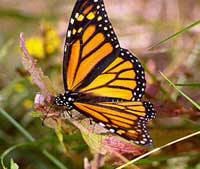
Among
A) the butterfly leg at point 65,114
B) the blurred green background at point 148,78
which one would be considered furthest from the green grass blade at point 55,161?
the butterfly leg at point 65,114

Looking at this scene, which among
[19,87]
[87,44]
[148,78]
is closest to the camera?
[87,44]

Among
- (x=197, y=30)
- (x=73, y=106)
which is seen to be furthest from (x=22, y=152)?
(x=197, y=30)

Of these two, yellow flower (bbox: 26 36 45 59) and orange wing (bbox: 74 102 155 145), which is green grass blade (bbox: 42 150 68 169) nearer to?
orange wing (bbox: 74 102 155 145)

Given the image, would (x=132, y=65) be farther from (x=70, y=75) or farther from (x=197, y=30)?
(x=197, y=30)

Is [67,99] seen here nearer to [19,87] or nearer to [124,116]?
[124,116]

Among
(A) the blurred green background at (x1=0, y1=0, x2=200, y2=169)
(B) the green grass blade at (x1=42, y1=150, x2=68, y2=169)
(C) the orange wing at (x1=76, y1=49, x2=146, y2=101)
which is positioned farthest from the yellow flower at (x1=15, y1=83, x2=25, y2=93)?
(C) the orange wing at (x1=76, y1=49, x2=146, y2=101)

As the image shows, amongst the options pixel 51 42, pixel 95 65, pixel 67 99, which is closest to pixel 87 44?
pixel 95 65
